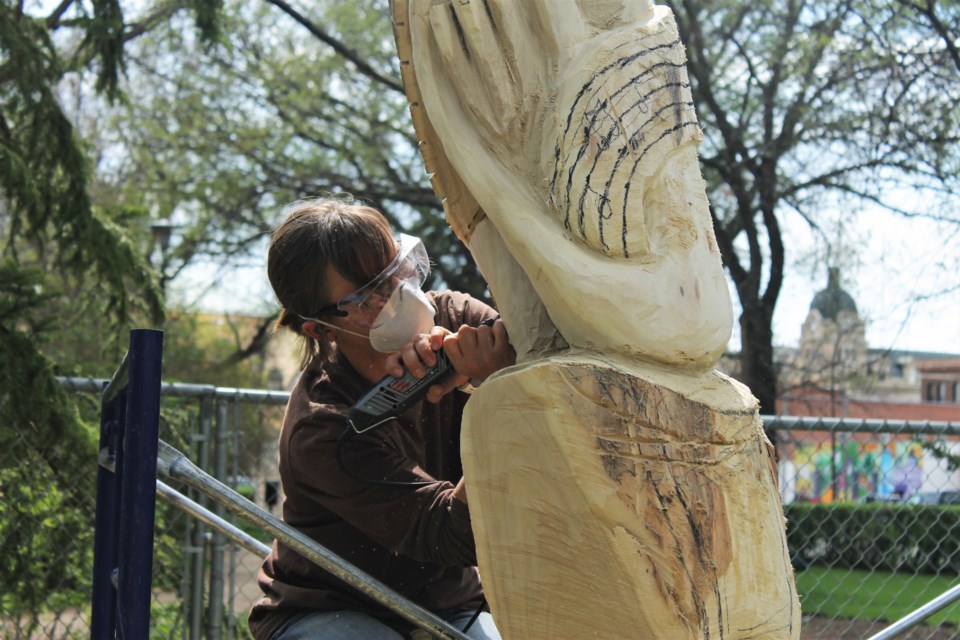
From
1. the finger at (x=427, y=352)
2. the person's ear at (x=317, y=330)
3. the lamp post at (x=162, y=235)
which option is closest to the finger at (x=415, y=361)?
the finger at (x=427, y=352)

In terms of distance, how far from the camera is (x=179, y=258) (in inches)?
391

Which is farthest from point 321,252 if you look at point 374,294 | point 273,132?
point 273,132

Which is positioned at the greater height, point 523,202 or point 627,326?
point 523,202

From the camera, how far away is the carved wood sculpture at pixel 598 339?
124 centimetres

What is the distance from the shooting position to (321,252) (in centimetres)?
178

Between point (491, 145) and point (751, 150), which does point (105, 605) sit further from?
point (751, 150)

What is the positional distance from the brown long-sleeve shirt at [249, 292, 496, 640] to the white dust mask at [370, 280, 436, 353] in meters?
0.13

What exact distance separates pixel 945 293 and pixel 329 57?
20.0ft

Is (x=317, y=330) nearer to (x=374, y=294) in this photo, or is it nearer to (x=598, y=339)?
(x=374, y=294)

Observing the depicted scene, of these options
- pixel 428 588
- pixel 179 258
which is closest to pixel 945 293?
pixel 428 588

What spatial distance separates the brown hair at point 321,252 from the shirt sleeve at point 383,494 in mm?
268

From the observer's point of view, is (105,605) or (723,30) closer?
(105,605)

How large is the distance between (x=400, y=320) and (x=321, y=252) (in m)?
0.21

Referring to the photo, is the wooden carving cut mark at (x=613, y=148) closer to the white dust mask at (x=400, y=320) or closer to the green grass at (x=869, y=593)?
the white dust mask at (x=400, y=320)
